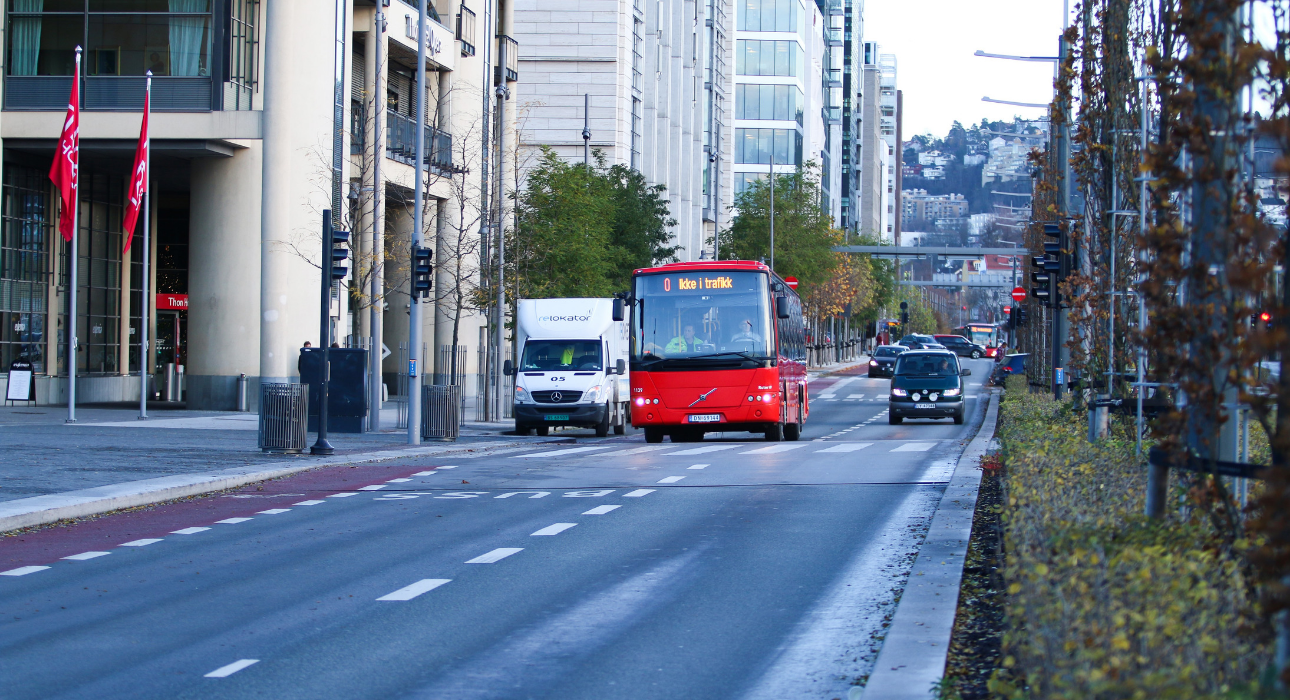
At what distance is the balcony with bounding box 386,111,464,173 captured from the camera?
43312mm

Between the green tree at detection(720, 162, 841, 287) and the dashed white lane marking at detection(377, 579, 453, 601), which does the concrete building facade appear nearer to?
the dashed white lane marking at detection(377, 579, 453, 601)

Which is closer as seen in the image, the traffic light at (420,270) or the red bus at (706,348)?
the traffic light at (420,270)

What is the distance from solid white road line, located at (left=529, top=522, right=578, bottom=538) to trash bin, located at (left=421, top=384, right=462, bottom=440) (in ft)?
47.8

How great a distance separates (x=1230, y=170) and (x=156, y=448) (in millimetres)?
20840

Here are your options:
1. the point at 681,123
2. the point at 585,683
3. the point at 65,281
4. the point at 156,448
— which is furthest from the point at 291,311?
the point at 681,123

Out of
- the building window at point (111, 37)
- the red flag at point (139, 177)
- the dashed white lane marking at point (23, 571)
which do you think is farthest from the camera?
the building window at point (111, 37)

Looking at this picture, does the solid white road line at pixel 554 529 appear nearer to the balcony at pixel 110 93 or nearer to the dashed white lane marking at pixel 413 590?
the dashed white lane marking at pixel 413 590

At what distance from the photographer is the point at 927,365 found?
38.2 metres

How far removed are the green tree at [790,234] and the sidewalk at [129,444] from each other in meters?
46.7

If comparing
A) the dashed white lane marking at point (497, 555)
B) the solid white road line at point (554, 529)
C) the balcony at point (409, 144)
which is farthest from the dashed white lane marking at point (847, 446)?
the balcony at point (409, 144)

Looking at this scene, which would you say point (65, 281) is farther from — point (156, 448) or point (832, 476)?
point (832, 476)

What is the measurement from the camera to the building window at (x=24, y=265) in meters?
37.0

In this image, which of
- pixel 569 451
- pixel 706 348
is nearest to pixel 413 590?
pixel 569 451

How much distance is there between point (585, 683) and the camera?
725cm
